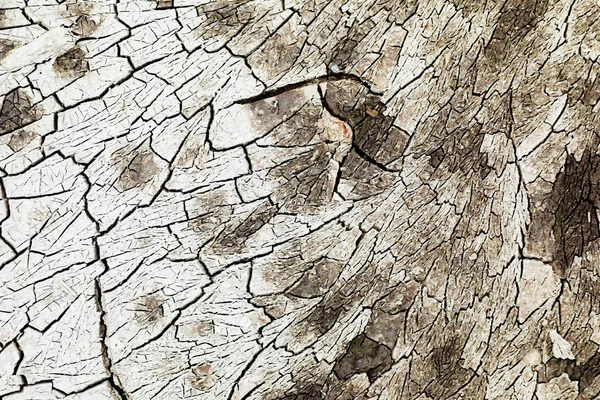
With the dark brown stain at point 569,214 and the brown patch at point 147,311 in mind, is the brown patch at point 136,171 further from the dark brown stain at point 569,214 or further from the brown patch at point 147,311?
the dark brown stain at point 569,214

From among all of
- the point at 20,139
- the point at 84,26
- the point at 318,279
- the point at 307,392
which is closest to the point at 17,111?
the point at 20,139

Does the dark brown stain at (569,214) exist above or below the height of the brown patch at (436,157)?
below

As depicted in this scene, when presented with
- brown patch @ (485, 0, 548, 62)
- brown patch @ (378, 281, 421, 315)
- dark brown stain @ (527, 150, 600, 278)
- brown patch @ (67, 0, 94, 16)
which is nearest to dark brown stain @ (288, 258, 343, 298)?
brown patch @ (378, 281, 421, 315)

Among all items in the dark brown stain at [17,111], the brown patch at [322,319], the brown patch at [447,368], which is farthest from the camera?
the brown patch at [447,368]

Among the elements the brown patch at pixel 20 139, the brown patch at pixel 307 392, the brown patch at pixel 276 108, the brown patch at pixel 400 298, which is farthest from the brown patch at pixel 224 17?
the brown patch at pixel 307 392

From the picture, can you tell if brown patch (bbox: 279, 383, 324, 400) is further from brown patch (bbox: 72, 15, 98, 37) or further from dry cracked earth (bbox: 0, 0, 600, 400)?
brown patch (bbox: 72, 15, 98, 37)

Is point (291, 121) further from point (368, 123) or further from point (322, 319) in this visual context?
point (322, 319)
